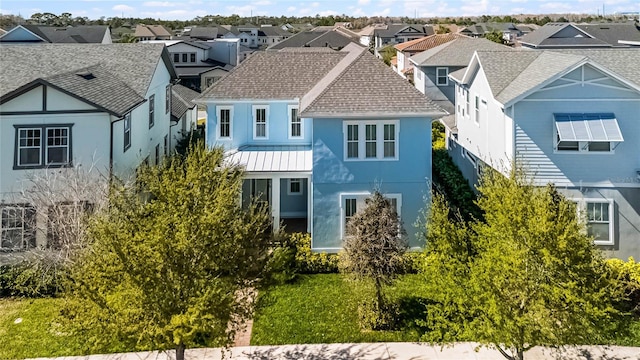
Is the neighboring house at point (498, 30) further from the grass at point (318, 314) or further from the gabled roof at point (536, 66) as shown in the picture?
the grass at point (318, 314)

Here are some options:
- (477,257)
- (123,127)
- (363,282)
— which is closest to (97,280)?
(363,282)

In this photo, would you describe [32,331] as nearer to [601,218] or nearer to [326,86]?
[326,86]

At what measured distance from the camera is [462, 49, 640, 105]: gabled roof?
1886 cm

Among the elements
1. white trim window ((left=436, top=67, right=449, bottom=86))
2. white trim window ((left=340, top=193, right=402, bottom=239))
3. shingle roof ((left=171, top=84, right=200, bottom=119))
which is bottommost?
white trim window ((left=340, top=193, right=402, bottom=239))

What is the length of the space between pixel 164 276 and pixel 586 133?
15.6 m

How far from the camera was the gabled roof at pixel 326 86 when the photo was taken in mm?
19266

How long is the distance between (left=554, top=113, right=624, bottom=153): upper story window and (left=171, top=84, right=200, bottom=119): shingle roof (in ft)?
67.9

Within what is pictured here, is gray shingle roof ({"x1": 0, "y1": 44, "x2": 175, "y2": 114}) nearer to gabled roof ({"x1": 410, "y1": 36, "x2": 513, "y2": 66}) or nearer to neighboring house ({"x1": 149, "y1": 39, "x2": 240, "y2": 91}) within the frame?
gabled roof ({"x1": 410, "y1": 36, "x2": 513, "y2": 66})

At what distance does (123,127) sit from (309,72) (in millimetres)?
9238

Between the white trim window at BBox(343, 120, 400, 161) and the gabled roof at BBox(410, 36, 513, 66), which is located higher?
the gabled roof at BBox(410, 36, 513, 66)

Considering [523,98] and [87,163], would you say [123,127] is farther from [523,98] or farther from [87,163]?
[523,98]

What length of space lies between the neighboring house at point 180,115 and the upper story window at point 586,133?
63.8 feet

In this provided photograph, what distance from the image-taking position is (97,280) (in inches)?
399

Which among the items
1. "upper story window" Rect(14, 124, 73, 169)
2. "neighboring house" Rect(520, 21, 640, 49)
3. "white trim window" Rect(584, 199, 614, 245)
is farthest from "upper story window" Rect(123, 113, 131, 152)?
"neighboring house" Rect(520, 21, 640, 49)
